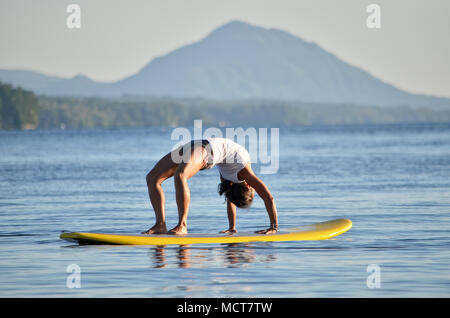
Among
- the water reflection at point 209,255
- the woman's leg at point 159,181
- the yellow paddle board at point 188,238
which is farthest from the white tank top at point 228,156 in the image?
the water reflection at point 209,255

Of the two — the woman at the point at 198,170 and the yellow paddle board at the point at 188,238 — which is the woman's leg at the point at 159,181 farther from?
the yellow paddle board at the point at 188,238

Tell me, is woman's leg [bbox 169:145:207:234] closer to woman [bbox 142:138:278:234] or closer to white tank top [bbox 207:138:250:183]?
woman [bbox 142:138:278:234]

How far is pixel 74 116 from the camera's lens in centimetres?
18862

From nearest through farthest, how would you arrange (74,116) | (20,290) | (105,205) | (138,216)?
(20,290) → (138,216) → (105,205) → (74,116)

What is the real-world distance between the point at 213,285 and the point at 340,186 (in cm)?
1528

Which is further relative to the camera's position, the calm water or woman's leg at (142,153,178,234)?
woman's leg at (142,153,178,234)

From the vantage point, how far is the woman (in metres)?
11.8

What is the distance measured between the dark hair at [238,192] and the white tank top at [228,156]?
13 centimetres

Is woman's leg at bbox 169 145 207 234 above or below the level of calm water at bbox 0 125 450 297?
above

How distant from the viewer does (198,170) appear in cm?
1180

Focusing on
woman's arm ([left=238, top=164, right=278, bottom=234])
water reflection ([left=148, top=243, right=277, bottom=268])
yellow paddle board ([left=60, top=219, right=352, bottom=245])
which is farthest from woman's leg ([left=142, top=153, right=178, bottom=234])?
woman's arm ([left=238, top=164, right=278, bottom=234])

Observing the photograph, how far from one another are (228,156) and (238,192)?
0.60 metres
